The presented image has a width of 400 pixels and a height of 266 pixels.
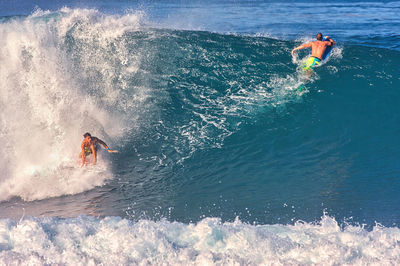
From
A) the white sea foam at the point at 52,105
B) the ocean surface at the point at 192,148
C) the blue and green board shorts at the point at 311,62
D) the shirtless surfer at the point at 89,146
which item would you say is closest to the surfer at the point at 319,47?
the blue and green board shorts at the point at 311,62

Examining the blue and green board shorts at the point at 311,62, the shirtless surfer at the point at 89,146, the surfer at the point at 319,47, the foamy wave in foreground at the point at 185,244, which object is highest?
the surfer at the point at 319,47

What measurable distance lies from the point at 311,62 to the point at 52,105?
8.21 m

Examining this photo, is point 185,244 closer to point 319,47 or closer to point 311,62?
point 319,47

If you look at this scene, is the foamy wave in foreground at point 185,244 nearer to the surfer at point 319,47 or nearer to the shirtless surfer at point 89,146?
the shirtless surfer at point 89,146

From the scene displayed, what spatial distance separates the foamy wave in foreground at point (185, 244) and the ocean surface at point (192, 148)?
0.02 metres

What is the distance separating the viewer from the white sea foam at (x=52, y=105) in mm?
8219

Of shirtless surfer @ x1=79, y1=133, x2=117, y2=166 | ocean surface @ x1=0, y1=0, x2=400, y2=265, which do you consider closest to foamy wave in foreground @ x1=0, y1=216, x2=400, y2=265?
ocean surface @ x1=0, y1=0, x2=400, y2=265

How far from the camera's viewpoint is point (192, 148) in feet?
28.5

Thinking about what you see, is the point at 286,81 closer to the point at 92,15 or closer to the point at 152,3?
the point at 92,15

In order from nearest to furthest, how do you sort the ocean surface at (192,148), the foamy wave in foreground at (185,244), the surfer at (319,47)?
1. the foamy wave in foreground at (185,244)
2. the ocean surface at (192,148)
3. the surfer at (319,47)

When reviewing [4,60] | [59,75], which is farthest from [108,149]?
[4,60]

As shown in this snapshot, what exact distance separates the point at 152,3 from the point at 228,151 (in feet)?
81.8

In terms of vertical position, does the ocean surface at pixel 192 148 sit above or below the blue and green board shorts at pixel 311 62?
below

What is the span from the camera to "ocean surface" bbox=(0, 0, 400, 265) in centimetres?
479
